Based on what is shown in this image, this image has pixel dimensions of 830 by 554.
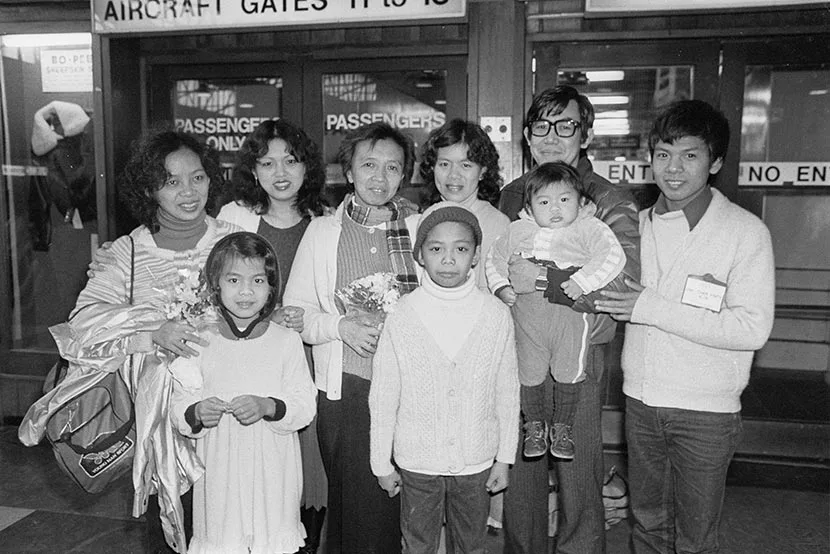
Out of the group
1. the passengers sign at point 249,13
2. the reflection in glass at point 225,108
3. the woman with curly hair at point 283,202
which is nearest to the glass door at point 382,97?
the reflection in glass at point 225,108

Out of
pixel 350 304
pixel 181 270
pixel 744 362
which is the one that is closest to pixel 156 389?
pixel 181 270

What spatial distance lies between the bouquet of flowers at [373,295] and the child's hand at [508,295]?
374 millimetres

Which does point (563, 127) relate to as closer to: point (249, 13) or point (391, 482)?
point (391, 482)

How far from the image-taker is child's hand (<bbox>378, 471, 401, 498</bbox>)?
7.58 feet

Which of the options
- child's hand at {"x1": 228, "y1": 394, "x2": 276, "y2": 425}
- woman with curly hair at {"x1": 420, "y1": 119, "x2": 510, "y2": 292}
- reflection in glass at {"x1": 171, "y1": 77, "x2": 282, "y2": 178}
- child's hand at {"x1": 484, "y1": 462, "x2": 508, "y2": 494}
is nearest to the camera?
child's hand at {"x1": 228, "y1": 394, "x2": 276, "y2": 425}

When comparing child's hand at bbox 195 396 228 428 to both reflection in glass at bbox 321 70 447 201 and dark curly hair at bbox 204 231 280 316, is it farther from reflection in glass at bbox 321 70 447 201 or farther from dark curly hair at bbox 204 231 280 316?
reflection in glass at bbox 321 70 447 201

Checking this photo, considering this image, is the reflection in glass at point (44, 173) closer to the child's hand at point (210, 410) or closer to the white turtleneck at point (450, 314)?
the child's hand at point (210, 410)

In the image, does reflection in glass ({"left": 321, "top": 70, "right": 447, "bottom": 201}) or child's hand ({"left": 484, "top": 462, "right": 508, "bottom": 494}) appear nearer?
child's hand ({"left": 484, "top": 462, "right": 508, "bottom": 494})

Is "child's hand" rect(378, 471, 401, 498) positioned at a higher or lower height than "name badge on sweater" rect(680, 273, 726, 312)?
lower

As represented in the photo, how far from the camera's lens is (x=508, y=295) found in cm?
246

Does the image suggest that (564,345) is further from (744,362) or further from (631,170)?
(631,170)

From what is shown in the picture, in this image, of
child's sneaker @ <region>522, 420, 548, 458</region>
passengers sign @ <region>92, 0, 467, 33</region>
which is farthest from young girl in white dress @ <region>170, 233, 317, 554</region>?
passengers sign @ <region>92, 0, 467, 33</region>

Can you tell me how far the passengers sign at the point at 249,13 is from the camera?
157 inches

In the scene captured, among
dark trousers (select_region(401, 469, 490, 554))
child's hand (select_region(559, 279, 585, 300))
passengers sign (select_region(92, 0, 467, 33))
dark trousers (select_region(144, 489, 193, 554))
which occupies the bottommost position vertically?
dark trousers (select_region(144, 489, 193, 554))
